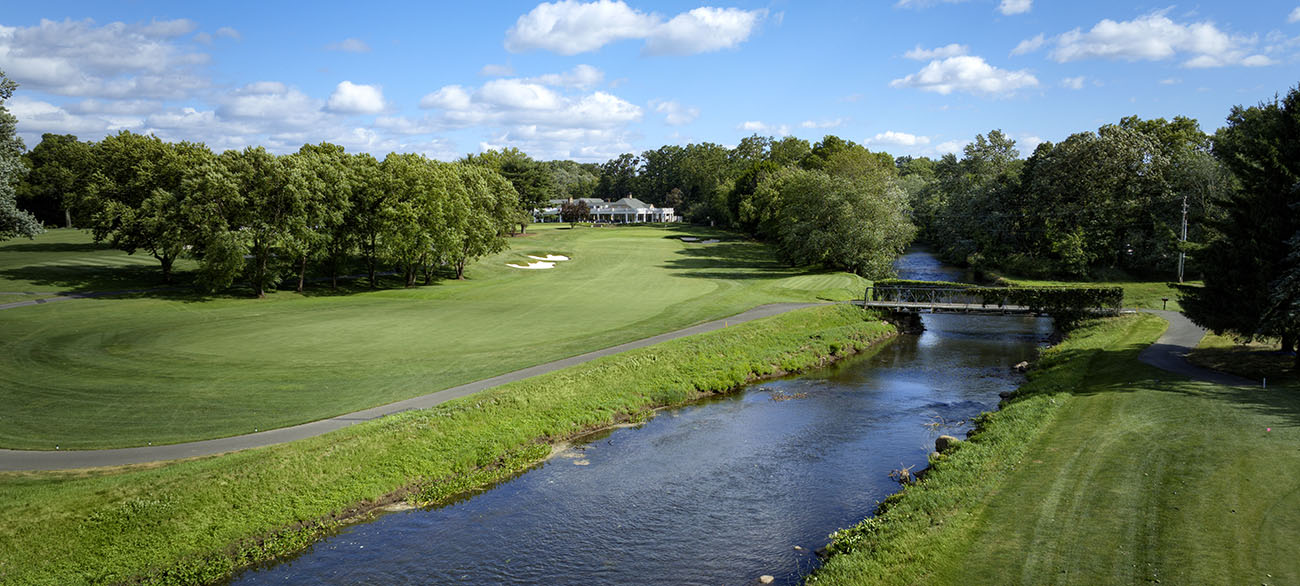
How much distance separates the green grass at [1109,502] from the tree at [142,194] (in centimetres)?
5071

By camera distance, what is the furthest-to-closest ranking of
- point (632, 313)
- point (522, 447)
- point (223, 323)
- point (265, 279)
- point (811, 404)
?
point (265, 279) → point (632, 313) → point (223, 323) → point (811, 404) → point (522, 447)

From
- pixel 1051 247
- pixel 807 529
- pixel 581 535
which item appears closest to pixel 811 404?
pixel 807 529

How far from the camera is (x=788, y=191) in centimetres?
8581

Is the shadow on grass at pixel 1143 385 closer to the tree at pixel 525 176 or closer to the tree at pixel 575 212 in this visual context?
the tree at pixel 525 176

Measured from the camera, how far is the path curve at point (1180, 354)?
960 inches

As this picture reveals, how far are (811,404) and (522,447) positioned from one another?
1217 cm

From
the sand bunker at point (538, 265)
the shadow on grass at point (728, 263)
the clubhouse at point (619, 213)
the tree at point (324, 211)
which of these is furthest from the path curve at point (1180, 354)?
the clubhouse at point (619, 213)

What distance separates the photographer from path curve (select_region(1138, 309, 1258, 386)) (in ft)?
80.0

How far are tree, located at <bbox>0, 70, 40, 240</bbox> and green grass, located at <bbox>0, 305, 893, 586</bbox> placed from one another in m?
9.92

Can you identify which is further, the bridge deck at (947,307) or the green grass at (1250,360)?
the bridge deck at (947,307)

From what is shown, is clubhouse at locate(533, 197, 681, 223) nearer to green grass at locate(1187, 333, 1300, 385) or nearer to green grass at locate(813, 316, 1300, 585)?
green grass at locate(1187, 333, 1300, 385)

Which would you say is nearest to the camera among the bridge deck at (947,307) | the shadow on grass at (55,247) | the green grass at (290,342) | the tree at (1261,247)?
the green grass at (290,342)

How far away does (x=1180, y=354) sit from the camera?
2867 centimetres

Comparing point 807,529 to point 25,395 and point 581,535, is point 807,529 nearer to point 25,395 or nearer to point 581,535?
point 581,535
